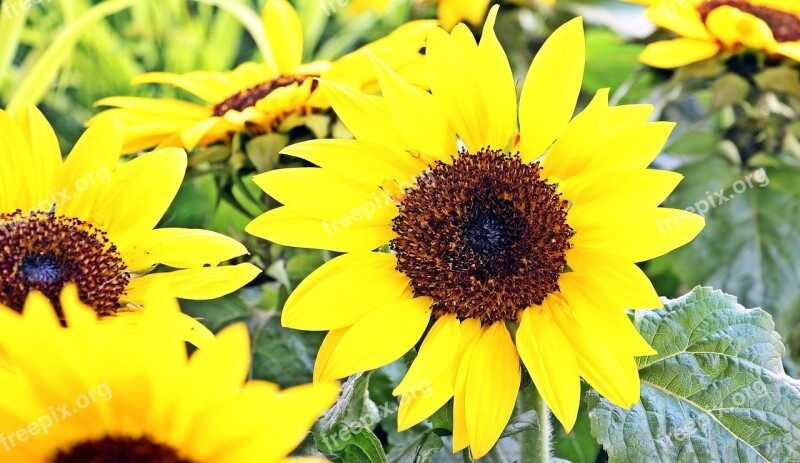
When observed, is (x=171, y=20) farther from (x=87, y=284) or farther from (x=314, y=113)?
(x=87, y=284)

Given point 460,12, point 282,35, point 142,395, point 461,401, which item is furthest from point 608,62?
point 142,395

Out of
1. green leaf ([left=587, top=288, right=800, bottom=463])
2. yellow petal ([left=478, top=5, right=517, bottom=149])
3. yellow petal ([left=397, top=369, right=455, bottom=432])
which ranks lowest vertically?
green leaf ([left=587, top=288, right=800, bottom=463])

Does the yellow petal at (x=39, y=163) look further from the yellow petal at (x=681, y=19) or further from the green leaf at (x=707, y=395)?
the yellow petal at (x=681, y=19)

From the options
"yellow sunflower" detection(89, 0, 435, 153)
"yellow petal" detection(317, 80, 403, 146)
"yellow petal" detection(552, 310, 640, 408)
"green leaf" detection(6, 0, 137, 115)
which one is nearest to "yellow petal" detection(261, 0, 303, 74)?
"yellow sunflower" detection(89, 0, 435, 153)

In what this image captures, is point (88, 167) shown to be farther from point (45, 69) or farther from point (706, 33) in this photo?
point (706, 33)

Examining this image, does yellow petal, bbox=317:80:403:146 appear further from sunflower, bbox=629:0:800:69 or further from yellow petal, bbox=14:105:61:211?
sunflower, bbox=629:0:800:69

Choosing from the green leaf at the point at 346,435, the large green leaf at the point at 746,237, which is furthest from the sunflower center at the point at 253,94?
the large green leaf at the point at 746,237

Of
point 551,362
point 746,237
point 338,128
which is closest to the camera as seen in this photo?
point 551,362
